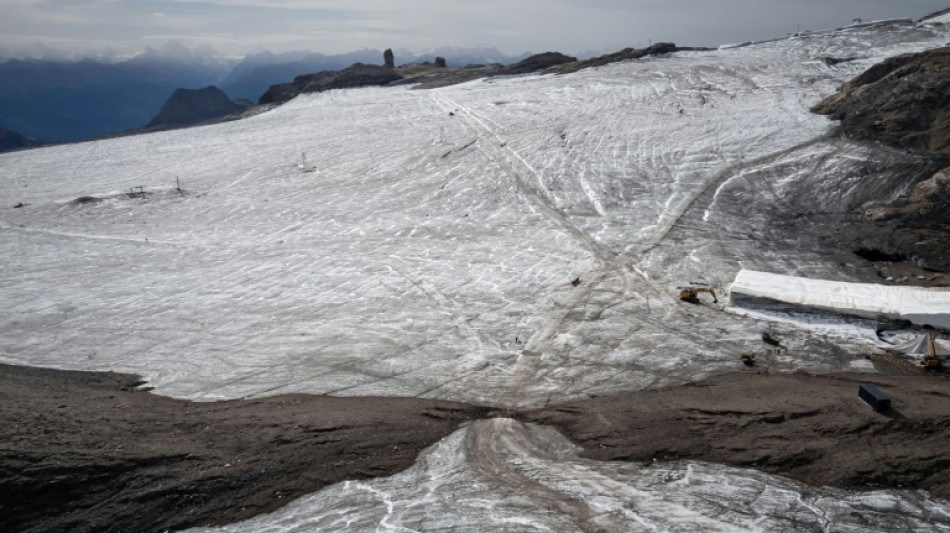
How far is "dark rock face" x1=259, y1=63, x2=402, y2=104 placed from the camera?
57.8m

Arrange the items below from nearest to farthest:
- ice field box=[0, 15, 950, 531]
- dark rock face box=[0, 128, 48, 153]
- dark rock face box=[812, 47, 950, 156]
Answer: ice field box=[0, 15, 950, 531], dark rock face box=[812, 47, 950, 156], dark rock face box=[0, 128, 48, 153]

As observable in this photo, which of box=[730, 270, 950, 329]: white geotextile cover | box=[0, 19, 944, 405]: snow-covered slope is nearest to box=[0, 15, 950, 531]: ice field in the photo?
box=[0, 19, 944, 405]: snow-covered slope

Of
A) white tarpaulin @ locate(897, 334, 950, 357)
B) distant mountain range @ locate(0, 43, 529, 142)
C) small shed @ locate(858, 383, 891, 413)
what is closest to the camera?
small shed @ locate(858, 383, 891, 413)

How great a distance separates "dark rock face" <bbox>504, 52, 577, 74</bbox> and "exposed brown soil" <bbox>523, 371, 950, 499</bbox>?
46415 millimetres

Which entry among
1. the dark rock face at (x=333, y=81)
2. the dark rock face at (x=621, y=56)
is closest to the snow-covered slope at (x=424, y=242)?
the dark rock face at (x=621, y=56)

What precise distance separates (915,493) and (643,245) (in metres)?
12.1

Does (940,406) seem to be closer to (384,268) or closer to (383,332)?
(383,332)

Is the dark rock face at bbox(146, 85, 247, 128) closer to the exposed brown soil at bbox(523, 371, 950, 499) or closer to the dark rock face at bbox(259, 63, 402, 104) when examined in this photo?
the dark rock face at bbox(259, 63, 402, 104)

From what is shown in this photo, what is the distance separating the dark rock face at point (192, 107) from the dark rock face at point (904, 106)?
68.9m

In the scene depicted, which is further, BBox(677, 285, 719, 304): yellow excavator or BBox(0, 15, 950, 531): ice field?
BBox(677, 285, 719, 304): yellow excavator

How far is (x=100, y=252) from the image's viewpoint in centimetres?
2205

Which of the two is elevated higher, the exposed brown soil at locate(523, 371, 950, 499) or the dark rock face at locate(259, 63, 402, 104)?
the dark rock face at locate(259, 63, 402, 104)

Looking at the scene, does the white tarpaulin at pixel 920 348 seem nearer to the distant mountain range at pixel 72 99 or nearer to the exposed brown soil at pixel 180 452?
the exposed brown soil at pixel 180 452

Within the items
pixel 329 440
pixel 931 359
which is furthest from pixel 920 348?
pixel 329 440
